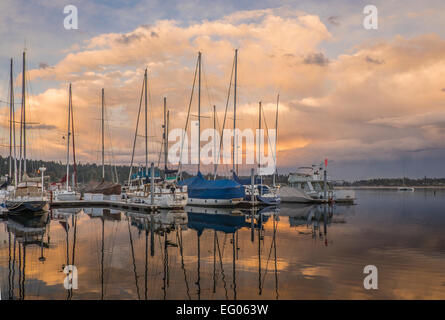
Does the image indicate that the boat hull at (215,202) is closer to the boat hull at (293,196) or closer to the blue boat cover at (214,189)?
the blue boat cover at (214,189)

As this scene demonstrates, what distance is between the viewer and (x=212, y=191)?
47.7 m

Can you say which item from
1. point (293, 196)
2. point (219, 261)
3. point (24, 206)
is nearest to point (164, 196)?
point (24, 206)

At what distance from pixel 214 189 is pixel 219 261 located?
102 ft

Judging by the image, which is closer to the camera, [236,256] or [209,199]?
[236,256]

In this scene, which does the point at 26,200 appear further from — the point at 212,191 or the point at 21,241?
the point at 212,191

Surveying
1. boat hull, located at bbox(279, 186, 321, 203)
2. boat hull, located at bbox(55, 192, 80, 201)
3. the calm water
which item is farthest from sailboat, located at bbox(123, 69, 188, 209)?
boat hull, located at bbox(279, 186, 321, 203)

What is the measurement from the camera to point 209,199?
48.1 meters

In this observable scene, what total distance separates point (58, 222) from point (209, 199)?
2162 cm

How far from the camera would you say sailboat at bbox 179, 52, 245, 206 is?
1831 inches

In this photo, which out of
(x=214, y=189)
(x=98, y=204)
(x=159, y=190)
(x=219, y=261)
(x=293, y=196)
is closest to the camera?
(x=219, y=261)

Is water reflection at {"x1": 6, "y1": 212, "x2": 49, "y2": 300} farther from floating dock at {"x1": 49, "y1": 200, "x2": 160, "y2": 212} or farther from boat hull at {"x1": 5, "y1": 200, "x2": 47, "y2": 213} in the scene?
floating dock at {"x1": 49, "y1": 200, "x2": 160, "y2": 212}

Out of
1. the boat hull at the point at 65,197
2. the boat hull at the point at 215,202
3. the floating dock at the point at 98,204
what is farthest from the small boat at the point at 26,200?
the boat hull at the point at 215,202
